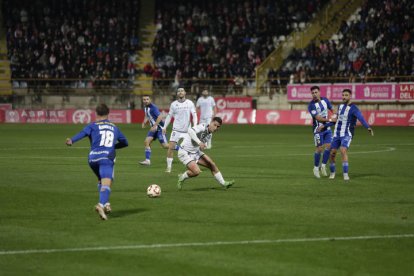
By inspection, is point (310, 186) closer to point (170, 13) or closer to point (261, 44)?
point (261, 44)

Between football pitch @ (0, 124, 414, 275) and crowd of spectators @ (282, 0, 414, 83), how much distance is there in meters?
22.4

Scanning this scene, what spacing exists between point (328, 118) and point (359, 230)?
8963 millimetres

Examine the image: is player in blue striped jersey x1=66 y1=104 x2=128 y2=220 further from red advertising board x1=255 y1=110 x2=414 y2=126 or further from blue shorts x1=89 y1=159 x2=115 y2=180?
red advertising board x1=255 y1=110 x2=414 y2=126

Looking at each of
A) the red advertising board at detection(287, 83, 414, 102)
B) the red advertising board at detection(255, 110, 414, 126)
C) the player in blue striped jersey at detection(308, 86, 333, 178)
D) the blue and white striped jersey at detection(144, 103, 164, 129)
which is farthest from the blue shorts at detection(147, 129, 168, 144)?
the red advertising board at detection(287, 83, 414, 102)

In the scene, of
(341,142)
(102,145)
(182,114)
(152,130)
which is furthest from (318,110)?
(102,145)

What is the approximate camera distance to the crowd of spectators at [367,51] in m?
44.2

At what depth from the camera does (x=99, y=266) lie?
345 inches

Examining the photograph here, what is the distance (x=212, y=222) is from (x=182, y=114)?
10288mm

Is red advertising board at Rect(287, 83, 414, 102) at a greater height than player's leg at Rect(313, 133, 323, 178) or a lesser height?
greater

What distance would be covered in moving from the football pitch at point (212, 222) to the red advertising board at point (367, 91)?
21.6 metres

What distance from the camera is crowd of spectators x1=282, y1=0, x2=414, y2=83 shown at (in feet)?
145

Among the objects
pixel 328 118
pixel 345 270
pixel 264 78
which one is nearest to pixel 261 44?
pixel 264 78

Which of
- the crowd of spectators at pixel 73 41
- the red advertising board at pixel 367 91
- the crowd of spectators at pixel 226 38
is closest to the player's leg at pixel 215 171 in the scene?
the red advertising board at pixel 367 91

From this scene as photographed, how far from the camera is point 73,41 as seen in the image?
182ft
